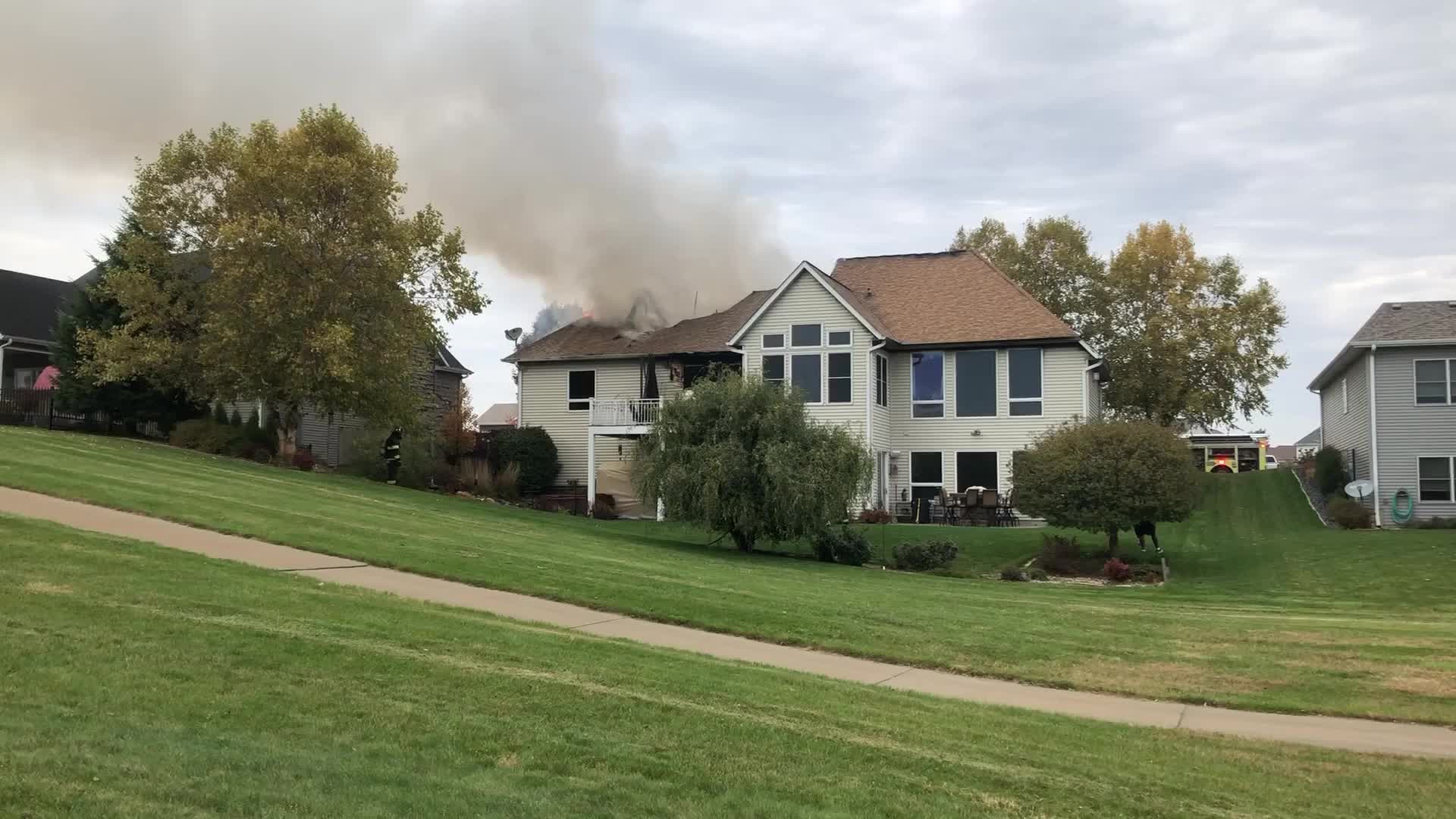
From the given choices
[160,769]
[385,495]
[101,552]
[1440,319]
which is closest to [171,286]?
[385,495]

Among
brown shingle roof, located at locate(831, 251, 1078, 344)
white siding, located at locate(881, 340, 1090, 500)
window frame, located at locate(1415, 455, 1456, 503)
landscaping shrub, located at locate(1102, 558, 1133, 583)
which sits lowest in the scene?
landscaping shrub, located at locate(1102, 558, 1133, 583)

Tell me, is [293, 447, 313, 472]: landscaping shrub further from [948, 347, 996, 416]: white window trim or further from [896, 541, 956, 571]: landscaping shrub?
[948, 347, 996, 416]: white window trim

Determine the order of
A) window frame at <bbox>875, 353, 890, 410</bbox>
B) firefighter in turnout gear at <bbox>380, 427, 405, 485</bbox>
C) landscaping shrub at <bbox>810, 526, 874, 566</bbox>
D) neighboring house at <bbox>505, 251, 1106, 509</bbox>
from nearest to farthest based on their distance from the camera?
landscaping shrub at <bbox>810, 526, 874, 566</bbox>
neighboring house at <bbox>505, 251, 1106, 509</bbox>
window frame at <bbox>875, 353, 890, 410</bbox>
firefighter in turnout gear at <bbox>380, 427, 405, 485</bbox>

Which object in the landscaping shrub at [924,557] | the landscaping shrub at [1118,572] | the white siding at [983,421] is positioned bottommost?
the landscaping shrub at [1118,572]

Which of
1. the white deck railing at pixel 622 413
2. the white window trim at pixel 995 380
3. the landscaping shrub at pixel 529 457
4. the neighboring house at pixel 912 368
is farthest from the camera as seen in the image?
the landscaping shrub at pixel 529 457

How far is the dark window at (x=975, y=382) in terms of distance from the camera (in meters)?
31.6

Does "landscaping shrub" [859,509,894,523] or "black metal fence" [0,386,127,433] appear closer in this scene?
"landscaping shrub" [859,509,894,523]

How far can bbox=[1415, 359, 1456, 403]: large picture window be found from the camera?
2948cm

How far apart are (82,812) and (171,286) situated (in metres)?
28.2

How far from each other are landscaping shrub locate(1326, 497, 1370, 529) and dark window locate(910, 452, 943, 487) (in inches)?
414

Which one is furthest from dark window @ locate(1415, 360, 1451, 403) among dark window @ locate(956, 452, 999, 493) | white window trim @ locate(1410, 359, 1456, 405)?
dark window @ locate(956, 452, 999, 493)

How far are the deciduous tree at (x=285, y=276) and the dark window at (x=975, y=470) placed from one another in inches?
614

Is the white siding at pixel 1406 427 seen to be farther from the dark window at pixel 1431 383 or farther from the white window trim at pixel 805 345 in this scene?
the white window trim at pixel 805 345

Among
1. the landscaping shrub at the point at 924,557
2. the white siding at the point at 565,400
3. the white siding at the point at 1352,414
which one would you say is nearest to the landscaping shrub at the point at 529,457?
the white siding at the point at 565,400
